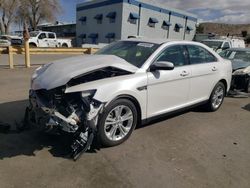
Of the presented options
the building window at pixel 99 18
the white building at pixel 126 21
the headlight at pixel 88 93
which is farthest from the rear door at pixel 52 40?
the headlight at pixel 88 93

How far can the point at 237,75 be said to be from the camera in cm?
802

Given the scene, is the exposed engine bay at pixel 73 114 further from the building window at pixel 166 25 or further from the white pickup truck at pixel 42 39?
the building window at pixel 166 25

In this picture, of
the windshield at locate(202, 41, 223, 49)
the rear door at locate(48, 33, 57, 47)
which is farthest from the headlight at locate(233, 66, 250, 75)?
the rear door at locate(48, 33, 57, 47)

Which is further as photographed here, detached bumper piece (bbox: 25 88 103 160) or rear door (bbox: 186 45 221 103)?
rear door (bbox: 186 45 221 103)

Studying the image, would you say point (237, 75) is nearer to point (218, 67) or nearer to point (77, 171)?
point (218, 67)

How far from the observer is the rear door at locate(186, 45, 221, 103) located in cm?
543

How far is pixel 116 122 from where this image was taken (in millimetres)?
4152

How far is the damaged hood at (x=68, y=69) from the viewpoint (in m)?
3.87

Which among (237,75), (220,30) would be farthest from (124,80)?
(220,30)

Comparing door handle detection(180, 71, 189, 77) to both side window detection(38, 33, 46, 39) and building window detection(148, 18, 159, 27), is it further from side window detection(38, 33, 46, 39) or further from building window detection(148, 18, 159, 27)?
building window detection(148, 18, 159, 27)

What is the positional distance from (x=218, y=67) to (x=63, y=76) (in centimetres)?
364

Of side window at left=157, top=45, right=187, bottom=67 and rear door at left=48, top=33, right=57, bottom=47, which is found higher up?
rear door at left=48, top=33, right=57, bottom=47

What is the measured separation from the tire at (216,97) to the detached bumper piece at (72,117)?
3205 millimetres

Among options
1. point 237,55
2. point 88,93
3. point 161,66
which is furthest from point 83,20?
point 88,93
